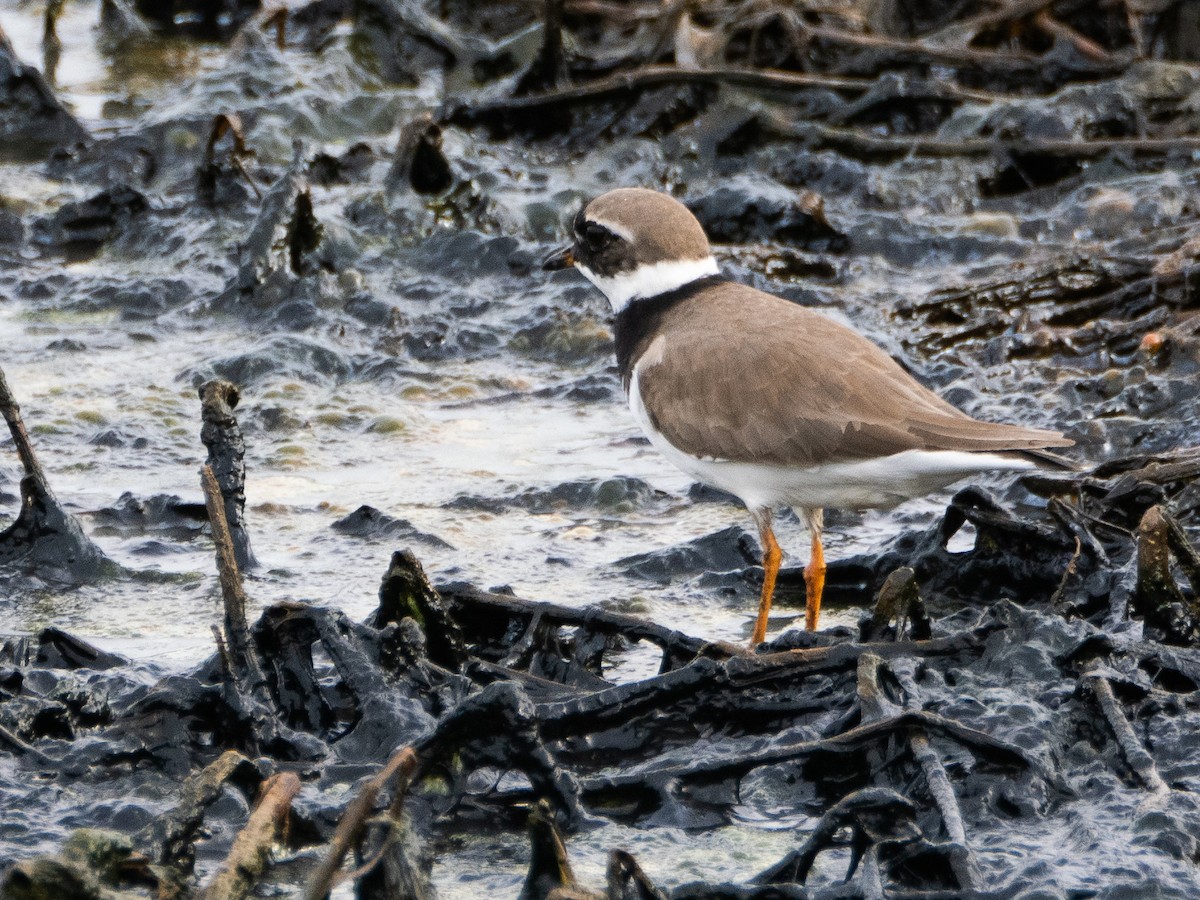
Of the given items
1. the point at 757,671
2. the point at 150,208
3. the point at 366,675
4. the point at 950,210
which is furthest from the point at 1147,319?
the point at 150,208

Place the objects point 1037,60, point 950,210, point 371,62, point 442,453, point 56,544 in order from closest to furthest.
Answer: point 56,544, point 442,453, point 950,210, point 1037,60, point 371,62

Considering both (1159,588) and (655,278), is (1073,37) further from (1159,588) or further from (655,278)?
(1159,588)

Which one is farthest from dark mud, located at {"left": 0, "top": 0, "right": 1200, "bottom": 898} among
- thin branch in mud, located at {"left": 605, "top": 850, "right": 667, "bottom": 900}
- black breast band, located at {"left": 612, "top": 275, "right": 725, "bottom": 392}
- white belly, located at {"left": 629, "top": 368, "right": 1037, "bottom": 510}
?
black breast band, located at {"left": 612, "top": 275, "right": 725, "bottom": 392}

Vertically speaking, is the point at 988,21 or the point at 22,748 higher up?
the point at 988,21

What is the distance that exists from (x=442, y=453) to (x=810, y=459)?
192cm

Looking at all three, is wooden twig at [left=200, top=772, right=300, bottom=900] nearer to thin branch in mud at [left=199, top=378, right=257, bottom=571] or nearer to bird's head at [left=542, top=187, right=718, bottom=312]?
thin branch in mud at [left=199, top=378, right=257, bottom=571]

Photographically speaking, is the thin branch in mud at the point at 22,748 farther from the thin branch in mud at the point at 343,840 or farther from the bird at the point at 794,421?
the bird at the point at 794,421

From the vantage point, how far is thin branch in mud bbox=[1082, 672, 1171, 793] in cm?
Result: 337

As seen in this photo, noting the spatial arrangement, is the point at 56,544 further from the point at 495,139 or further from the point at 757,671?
the point at 495,139

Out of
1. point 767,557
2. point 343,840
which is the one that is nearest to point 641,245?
point 767,557

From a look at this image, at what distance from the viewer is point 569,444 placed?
238 inches

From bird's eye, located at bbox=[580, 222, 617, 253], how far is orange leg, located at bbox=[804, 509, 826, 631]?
50.6 inches

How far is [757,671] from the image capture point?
3775 millimetres

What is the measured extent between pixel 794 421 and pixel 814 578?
48cm
